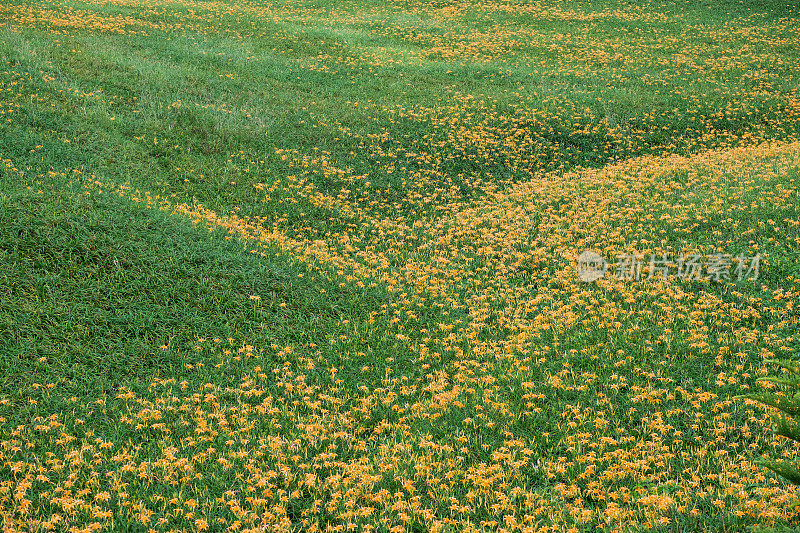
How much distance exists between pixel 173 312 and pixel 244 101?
12574mm

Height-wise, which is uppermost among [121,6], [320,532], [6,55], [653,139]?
[121,6]

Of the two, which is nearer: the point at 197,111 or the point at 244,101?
the point at 197,111

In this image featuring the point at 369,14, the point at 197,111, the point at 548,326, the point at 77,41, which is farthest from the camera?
the point at 369,14

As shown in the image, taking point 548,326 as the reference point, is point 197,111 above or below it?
above

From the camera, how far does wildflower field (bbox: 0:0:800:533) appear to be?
6.16 m

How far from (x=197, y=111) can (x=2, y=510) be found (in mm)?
15169

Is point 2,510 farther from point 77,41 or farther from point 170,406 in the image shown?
point 77,41

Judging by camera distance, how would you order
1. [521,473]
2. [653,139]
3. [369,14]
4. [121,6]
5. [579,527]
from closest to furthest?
[579,527] → [521,473] → [653,139] → [121,6] → [369,14]

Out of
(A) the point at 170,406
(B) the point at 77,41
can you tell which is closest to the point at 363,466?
(A) the point at 170,406

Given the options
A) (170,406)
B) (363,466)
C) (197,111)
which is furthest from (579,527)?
(197,111)

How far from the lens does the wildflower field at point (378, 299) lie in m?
6.16

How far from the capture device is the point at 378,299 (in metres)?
11.1

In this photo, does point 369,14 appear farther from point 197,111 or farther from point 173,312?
point 173,312

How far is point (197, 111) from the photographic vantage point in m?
18.7
